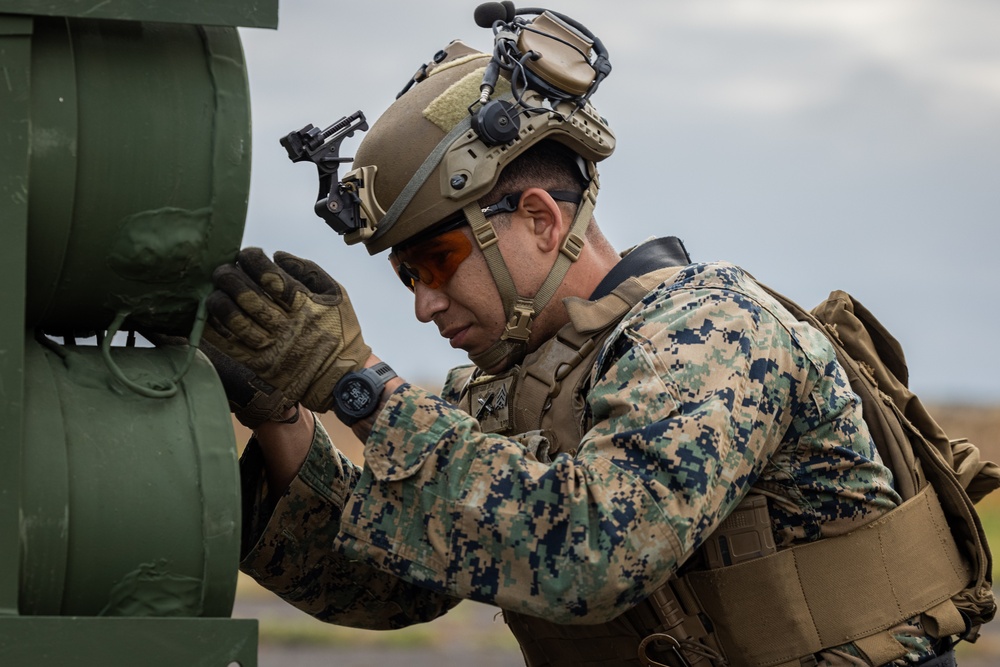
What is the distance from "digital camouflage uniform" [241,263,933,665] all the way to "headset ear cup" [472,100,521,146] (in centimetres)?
Answer: 56

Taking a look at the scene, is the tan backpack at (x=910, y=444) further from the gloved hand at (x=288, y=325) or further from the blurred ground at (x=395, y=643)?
the blurred ground at (x=395, y=643)

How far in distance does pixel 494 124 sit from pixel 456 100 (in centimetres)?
22

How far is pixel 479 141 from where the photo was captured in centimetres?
378

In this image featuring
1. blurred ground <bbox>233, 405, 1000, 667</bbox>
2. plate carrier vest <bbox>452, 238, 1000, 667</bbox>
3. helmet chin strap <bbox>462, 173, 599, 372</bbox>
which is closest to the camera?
plate carrier vest <bbox>452, 238, 1000, 667</bbox>

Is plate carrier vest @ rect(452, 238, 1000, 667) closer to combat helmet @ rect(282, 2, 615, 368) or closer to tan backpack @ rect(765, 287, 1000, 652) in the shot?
tan backpack @ rect(765, 287, 1000, 652)

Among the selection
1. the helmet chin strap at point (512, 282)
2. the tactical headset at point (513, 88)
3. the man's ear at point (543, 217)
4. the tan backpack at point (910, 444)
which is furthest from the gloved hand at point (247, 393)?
the tan backpack at point (910, 444)

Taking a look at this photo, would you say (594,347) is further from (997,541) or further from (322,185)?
(997,541)

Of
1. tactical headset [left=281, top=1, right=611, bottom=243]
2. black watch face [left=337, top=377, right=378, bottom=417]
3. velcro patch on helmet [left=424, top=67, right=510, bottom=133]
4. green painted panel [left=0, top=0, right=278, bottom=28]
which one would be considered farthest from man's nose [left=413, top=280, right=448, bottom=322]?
green painted panel [left=0, top=0, right=278, bottom=28]

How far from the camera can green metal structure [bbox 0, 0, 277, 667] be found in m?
2.66

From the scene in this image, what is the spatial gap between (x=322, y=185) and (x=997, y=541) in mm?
24670

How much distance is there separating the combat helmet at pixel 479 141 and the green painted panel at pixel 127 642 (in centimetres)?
135

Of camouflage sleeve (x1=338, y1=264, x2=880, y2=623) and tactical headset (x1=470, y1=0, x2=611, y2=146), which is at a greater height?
tactical headset (x1=470, y1=0, x2=611, y2=146)

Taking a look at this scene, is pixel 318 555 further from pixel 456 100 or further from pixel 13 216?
pixel 13 216

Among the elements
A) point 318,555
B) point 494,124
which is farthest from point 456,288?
point 318,555
